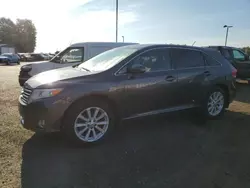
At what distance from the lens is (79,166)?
12.4ft

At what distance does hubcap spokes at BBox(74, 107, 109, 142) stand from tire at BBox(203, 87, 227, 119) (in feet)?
8.39

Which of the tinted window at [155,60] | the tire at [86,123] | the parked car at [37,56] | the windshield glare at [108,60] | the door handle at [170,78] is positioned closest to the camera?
the tire at [86,123]

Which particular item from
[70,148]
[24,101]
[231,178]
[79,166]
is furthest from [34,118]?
[231,178]

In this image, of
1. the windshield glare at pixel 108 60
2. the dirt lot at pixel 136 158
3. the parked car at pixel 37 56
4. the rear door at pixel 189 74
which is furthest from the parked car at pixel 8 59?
the rear door at pixel 189 74

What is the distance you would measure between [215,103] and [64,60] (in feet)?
19.1

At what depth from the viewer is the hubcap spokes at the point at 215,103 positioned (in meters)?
6.14

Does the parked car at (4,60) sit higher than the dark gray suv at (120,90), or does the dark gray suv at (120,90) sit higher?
the dark gray suv at (120,90)

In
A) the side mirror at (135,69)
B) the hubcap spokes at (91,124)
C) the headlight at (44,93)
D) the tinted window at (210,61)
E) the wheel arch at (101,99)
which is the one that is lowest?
the hubcap spokes at (91,124)

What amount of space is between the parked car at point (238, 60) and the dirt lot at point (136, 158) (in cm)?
810

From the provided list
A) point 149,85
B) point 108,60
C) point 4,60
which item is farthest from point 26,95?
point 4,60

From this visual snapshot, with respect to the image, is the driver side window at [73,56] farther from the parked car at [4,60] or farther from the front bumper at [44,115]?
the parked car at [4,60]

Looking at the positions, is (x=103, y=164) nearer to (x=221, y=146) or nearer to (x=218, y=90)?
(x=221, y=146)

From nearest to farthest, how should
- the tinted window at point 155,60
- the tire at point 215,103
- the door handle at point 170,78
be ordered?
1. the tinted window at point 155,60
2. the door handle at point 170,78
3. the tire at point 215,103

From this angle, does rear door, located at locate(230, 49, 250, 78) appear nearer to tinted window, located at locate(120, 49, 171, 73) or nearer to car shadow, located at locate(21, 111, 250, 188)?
car shadow, located at locate(21, 111, 250, 188)
